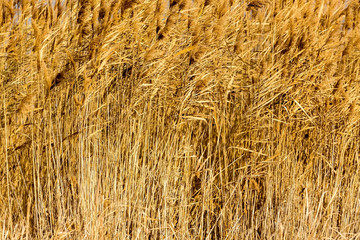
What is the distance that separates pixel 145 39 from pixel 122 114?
0.54m

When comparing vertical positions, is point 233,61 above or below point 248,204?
above

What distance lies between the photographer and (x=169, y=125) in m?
2.16

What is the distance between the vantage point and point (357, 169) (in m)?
2.52

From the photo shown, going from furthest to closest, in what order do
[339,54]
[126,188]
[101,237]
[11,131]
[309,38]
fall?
[339,54] → [309,38] → [11,131] → [126,188] → [101,237]

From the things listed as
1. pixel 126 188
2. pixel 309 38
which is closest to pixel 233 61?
pixel 309 38

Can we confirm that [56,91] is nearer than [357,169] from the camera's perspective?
Yes

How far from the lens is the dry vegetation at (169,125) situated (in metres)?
2.00

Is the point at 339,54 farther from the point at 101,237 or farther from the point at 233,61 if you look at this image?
the point at 101,237

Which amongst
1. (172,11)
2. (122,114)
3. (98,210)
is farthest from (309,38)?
(98,210)

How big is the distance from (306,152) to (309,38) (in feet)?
1.98

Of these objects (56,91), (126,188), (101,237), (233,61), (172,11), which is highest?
(172,11)

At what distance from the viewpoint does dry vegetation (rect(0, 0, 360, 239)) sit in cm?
200

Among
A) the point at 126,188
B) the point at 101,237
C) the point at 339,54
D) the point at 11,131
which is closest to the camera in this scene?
the point at 101,237

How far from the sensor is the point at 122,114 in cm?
211
